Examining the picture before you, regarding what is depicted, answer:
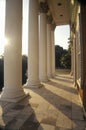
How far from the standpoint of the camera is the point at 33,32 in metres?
24.2


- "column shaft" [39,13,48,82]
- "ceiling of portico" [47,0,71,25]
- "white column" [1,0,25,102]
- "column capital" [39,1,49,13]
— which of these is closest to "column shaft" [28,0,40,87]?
"column shaft" [39,13,48,82]

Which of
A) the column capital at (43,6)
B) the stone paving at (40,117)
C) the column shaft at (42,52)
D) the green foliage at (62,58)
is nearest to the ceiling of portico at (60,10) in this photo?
the column capital at (43,6)

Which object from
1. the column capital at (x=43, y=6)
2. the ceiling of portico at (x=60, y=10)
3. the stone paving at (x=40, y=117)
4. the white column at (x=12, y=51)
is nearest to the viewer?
the stone paving at (x=40, y=117)

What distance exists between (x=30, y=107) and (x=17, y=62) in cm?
412

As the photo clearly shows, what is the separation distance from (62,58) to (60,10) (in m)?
38.3

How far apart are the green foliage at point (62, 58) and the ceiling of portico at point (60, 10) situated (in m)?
22.3

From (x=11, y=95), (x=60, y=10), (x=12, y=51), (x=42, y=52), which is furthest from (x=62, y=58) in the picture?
(x=11, y=95)

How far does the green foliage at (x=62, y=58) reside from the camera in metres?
74.3

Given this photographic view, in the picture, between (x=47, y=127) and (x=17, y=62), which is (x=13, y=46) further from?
(x=47, y=127)

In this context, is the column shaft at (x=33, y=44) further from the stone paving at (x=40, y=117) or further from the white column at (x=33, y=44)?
the stone paving at (x=40, y=117)

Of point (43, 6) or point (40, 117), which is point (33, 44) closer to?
point (43, 6)

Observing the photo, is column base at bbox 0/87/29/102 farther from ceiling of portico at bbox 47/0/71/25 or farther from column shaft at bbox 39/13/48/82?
ceiling of portico at bbox 47/0/71/25

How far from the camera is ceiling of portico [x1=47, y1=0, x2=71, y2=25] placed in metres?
35.3

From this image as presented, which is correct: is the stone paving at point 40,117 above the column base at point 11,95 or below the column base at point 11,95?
below
